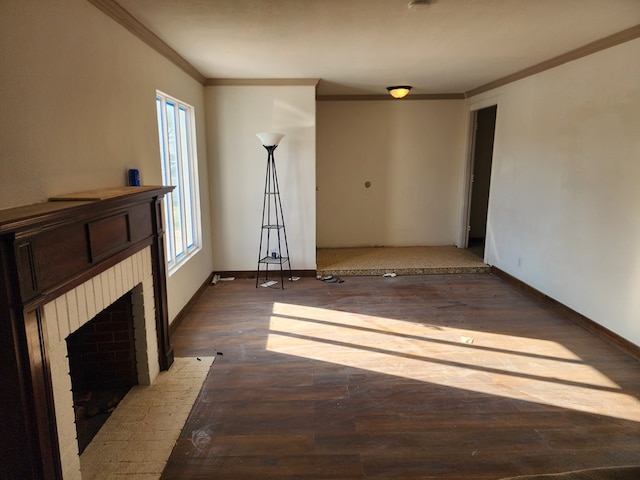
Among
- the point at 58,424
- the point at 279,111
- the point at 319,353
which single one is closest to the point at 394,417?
the point at 319,353

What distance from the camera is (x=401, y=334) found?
358 centimetres

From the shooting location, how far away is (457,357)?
316 cm

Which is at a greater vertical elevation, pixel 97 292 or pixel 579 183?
pixel 579 183

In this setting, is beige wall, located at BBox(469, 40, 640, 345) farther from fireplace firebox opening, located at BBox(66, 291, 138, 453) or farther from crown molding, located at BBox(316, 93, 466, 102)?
fireplace firebox opening, located at BBox(66, 291, 138, 453)

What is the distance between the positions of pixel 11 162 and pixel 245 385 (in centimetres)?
190

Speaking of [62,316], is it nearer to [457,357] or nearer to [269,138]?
[457,357]

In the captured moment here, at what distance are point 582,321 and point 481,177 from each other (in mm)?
3546

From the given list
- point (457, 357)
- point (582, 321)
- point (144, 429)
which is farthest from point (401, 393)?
point (582, 321)

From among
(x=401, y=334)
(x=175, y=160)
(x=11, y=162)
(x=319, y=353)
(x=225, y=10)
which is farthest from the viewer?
(x=175, y=160)

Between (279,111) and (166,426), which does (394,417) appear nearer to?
(166,426)

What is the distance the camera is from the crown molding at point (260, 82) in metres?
4.73

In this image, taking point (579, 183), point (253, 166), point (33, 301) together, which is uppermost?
point (253, 166)

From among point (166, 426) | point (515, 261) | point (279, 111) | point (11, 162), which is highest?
point (279, 111)

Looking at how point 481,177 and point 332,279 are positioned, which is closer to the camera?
point 332,279
